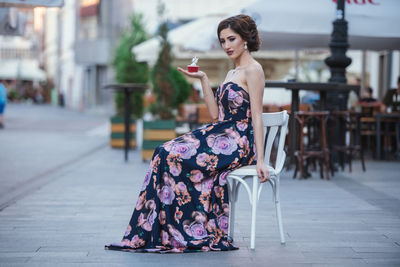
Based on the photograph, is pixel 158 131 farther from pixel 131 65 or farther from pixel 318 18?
pixel 131 65

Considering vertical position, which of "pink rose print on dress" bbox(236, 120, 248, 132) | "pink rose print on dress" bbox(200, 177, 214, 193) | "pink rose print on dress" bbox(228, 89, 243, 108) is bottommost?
"pink rose print on dress" bbox(200, 177, 214, 193)

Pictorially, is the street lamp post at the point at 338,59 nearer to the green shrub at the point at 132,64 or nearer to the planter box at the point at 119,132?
the planter box at the point at 119,132

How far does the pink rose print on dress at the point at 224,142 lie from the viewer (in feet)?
16.0

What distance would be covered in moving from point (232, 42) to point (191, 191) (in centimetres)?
108

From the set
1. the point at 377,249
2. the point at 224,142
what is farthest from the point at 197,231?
the point at 377,249

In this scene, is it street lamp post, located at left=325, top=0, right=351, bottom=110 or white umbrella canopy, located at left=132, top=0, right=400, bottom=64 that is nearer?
street lamp post, located at left=325, top=0, right=351, bottom=110

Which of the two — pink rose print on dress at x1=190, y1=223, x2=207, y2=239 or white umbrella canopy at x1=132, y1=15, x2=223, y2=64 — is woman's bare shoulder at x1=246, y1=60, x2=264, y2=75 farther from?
white umbrella canopy at x1=132, y1=15, x2=223, y2=64

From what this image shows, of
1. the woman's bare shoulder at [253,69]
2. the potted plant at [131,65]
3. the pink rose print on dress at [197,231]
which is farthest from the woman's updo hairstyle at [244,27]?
the potted plant at [131,65]

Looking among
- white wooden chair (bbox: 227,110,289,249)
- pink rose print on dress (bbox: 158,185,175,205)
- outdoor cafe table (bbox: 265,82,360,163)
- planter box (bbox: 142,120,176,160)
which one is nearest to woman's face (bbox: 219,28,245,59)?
white wooden chair (bbox: 227,110,289,249)

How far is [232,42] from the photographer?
494cm

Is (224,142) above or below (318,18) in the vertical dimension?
below

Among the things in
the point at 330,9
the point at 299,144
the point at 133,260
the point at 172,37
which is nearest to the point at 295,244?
the point at 133,260

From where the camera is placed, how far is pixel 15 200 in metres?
7.37

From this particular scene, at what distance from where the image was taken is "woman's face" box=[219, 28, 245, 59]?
4926 millimetres
